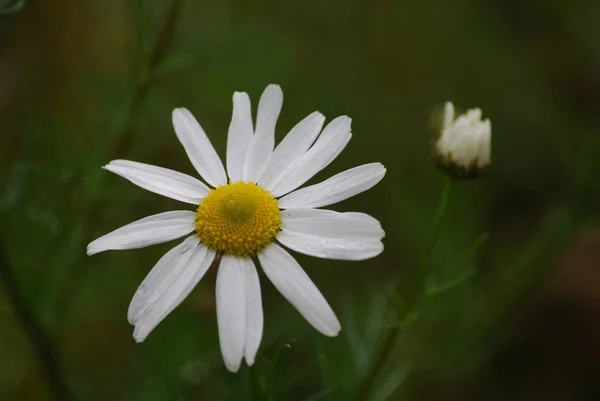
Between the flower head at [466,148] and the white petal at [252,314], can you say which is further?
the flower head at [466,148]

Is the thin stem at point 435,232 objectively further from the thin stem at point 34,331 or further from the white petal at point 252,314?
the thin stem at point 34,331

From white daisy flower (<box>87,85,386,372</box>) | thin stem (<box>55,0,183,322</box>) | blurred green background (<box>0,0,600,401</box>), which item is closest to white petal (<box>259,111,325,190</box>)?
white daisy flower (<box>87,85,386,372</box>)

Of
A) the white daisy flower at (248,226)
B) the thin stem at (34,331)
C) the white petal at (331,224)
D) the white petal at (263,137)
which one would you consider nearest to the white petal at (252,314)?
the white daisy flower at (248,226)

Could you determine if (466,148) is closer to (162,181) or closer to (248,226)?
(248,226)

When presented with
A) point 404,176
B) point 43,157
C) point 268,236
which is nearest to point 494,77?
point 404,176

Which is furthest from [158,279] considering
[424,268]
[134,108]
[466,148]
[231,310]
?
[134,108]

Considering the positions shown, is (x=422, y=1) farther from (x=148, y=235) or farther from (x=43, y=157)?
(x=148, y=235)

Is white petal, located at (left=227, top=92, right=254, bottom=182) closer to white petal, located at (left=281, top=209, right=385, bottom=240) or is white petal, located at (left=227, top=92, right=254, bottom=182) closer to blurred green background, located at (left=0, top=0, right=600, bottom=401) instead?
white petal, located at (left=281, top=209, right=385, bottom=240)
